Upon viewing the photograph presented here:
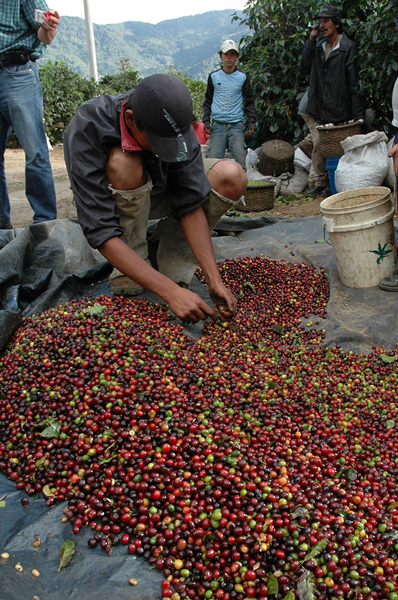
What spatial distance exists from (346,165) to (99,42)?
126 meters

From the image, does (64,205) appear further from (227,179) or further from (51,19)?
(227,179)

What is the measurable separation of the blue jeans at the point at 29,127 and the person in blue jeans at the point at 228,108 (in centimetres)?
396

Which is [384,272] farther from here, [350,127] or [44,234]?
[350,127]

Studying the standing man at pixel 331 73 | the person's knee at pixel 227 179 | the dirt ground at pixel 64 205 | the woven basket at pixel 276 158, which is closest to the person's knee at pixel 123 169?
the person's knee at pixel 227 179

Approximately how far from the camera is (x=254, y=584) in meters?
1.62

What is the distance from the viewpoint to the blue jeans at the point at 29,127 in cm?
439

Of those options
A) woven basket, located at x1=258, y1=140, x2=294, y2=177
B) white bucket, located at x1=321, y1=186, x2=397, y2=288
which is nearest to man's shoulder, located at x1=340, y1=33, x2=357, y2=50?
woven basket, located at x1=258, y1=140, x2=294, y2=177

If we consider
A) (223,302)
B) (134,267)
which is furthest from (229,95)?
(134,267)

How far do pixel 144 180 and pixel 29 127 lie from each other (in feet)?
6.60

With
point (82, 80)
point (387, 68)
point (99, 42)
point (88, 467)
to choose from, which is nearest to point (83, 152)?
point (88, 467)

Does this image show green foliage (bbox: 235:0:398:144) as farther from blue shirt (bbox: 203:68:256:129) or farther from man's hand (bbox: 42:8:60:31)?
man's hand (bbox: 42:8:60:31)

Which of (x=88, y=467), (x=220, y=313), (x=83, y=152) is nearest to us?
(x=88, y=467)

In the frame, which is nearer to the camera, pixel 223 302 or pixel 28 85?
pixel 223 302

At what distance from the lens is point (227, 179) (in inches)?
138
